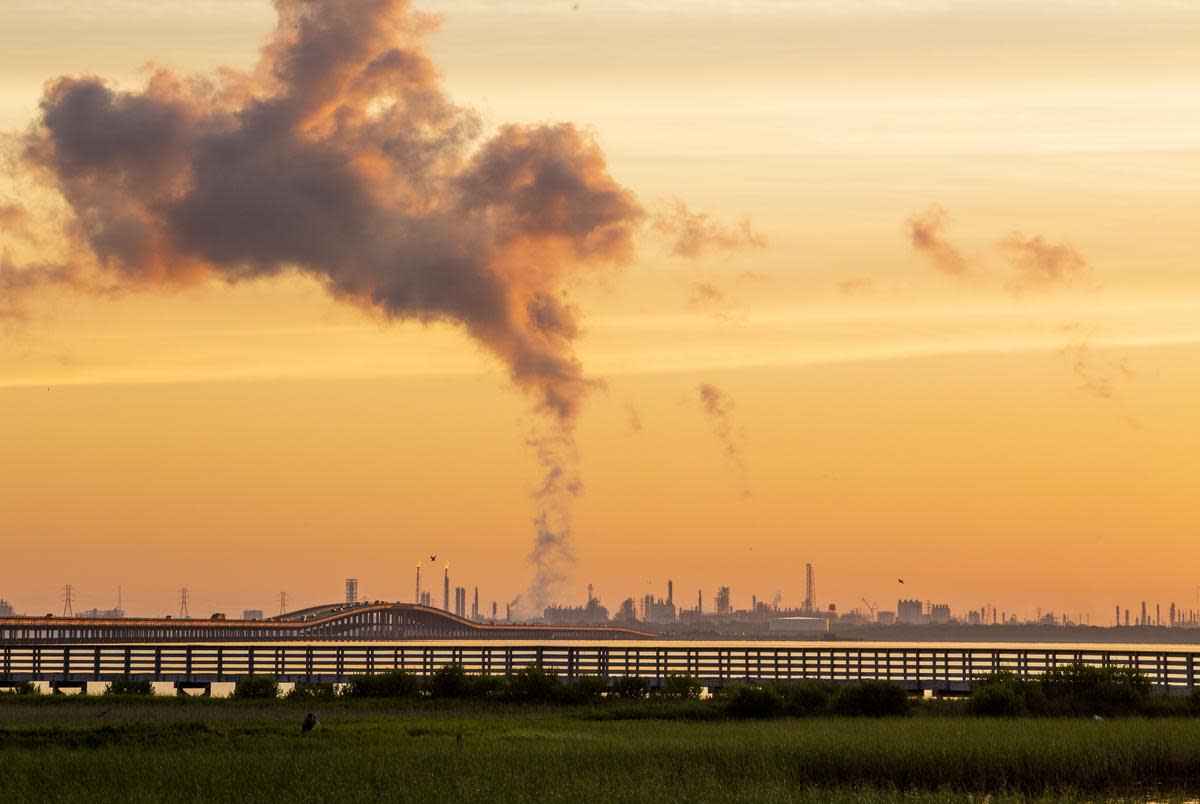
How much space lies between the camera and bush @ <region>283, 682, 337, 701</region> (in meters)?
58.9

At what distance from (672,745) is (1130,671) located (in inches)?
855

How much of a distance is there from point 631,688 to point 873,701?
9487mm

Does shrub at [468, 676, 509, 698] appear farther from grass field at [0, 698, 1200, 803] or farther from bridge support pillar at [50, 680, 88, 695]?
bridge support pillar at [50, 680, 88, 695]

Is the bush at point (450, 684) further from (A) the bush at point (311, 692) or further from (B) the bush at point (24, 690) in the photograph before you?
(B) the bush at point (24, 690)

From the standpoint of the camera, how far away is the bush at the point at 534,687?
5862 centimetres

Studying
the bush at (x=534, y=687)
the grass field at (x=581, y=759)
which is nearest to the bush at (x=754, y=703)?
the grass field at (x=581, y=759)

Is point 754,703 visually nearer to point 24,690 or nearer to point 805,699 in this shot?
point 805,699

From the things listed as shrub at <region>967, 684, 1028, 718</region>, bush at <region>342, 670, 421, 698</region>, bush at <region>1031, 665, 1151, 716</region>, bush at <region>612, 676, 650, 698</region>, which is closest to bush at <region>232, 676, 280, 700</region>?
bush at <region>342, 670, 421, 698</region>

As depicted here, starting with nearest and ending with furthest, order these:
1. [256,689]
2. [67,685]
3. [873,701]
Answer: [873,701] → [256,689] → [67,685]

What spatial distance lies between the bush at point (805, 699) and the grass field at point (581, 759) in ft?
12.5

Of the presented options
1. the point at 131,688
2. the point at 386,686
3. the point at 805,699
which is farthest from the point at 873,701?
the point at 131,688

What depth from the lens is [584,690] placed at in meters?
59.0

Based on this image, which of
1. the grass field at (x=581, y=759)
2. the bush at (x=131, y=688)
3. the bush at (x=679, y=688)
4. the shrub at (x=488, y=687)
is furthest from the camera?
the bush at (x=131, y=688)

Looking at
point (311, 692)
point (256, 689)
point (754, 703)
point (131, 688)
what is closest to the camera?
point (754, 703)
